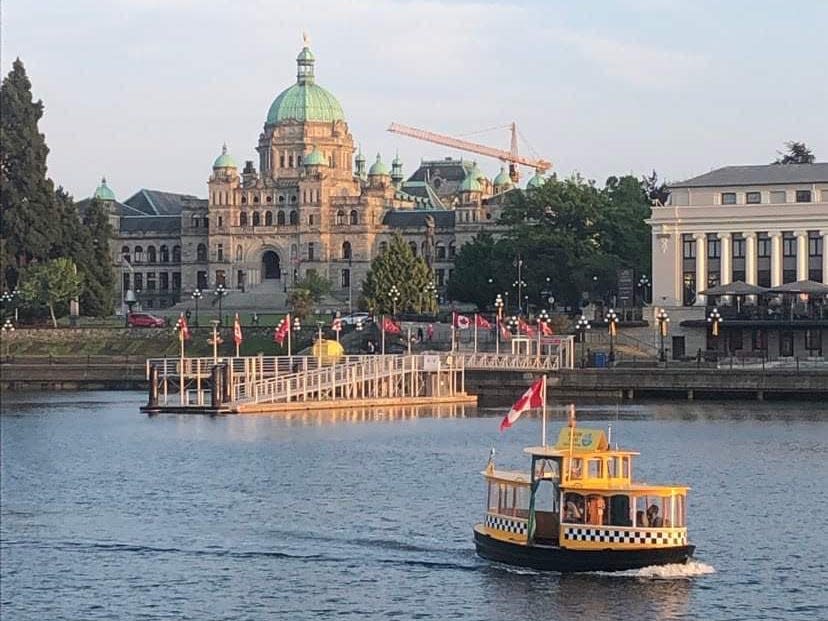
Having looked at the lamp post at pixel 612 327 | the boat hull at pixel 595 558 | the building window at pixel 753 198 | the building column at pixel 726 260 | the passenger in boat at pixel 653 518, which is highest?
the building window at pixel 753 198

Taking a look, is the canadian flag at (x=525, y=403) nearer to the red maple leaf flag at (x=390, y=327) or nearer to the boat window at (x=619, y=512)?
the boat window at (x=619, y=512)

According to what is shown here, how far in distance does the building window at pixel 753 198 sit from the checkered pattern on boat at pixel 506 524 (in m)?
91.6

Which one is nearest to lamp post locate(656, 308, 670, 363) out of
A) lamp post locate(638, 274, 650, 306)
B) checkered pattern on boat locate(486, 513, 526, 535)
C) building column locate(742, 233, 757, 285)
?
building column locate(742, 233, 757, 285)

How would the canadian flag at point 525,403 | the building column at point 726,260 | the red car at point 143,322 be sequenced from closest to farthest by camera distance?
the canadian flag at point 525,403 → the building column at point 726,260 → the red car at point 143,322

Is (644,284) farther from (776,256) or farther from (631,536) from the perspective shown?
(631,536)

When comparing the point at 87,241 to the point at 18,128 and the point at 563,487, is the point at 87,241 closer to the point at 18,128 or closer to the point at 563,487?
the point at 18,128

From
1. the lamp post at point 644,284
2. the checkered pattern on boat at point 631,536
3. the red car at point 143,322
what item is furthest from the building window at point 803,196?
the checkered pattern on boat at point 631,536

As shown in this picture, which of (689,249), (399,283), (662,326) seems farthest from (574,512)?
(399,283)

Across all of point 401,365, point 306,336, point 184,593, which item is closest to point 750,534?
point 184,593

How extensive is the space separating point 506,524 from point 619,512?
3258mm

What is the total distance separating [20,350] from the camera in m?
150

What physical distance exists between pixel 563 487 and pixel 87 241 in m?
115

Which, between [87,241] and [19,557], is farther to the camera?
[87,241]

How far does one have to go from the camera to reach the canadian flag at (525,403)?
54688mm
